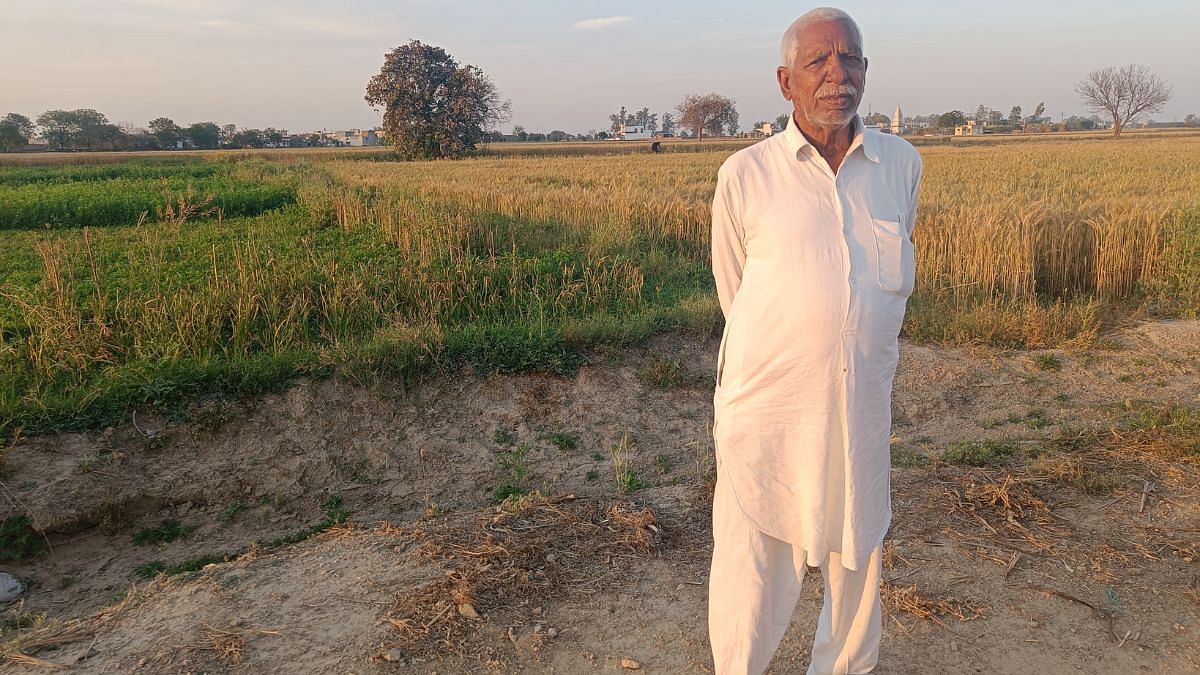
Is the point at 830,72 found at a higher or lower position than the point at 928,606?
higher

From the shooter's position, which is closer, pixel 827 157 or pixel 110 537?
pixel 827 157

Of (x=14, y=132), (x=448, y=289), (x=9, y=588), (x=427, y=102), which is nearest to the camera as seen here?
(x=9, y=588)

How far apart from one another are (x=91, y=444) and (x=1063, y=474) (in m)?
6.16

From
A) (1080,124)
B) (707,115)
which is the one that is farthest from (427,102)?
(1080,124)

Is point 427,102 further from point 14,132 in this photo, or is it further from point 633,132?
point 633,132

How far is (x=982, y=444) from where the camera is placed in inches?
198

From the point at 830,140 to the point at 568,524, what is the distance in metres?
2.42

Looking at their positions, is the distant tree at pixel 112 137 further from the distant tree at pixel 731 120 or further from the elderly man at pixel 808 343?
the elderly man at pixel 808 343

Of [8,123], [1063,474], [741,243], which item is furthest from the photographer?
[8,123]

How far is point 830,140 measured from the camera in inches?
90.0

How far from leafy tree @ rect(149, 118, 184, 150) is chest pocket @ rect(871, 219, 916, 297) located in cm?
8378

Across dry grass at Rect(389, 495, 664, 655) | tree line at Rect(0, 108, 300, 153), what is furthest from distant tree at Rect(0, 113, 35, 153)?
dry grass at Rect(389, 495, 664, 655)

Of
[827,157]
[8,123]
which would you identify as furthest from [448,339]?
[8,123]

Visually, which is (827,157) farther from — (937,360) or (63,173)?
(63,173)
